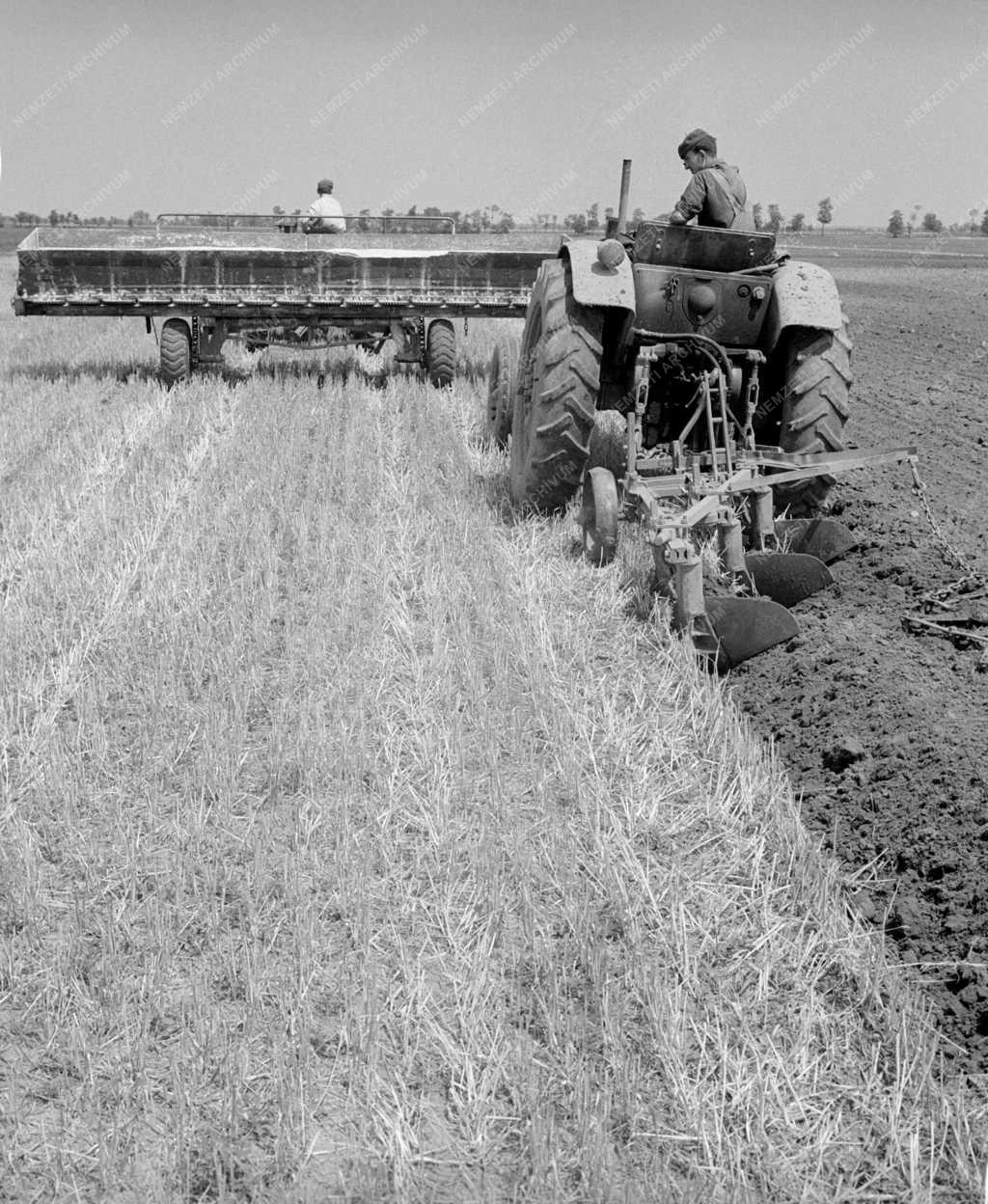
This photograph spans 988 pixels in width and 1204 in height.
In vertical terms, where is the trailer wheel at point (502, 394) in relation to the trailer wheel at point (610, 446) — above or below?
above

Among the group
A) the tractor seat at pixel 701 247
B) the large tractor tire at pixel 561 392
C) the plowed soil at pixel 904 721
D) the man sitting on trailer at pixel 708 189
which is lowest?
the plowed soil at pixel 904 721

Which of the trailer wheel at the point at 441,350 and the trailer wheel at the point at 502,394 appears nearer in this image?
the trailer wheel at the point at 502,394

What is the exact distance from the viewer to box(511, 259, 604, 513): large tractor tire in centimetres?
630

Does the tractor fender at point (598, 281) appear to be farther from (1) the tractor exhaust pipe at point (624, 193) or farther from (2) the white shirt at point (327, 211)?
(2) the white shirt at point (327, 211)

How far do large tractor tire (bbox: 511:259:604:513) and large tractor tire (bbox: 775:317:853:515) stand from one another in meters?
0.95

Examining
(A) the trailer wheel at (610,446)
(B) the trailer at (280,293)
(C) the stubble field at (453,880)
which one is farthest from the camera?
(B) the trailer at (280,293)

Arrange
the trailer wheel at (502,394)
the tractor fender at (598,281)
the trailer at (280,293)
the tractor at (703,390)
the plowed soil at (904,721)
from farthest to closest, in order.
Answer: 1. the trailer at (280,293)
2. the trailer wheel at (502,394)
3. the tractor fender at (598,281)
4. the tractor at (703,390)
5. the plowed soil at (904,721)

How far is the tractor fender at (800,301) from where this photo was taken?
6238 mm

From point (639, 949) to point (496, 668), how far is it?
6.30ft

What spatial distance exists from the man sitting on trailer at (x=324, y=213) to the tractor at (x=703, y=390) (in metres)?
6.40

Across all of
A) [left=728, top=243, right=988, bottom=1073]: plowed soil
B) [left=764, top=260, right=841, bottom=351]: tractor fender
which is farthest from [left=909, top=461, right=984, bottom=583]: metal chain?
[left=764, top=260, right=841, bottom=351]: tractor fender

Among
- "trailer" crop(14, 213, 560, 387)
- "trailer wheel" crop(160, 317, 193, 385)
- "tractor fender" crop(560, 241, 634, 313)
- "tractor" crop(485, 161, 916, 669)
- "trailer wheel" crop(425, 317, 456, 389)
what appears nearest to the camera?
"tractor" crop(485, 161, 916, 669)

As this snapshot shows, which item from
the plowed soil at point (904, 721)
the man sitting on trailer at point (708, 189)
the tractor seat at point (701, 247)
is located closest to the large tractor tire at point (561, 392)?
the tractor seat at point (701, 247)

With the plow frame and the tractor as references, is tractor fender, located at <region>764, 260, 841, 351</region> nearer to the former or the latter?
the tractor
